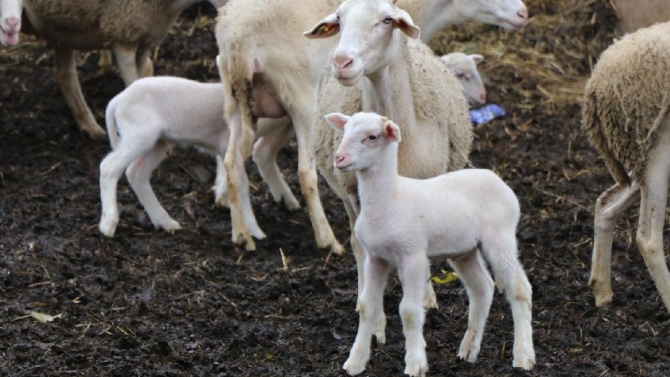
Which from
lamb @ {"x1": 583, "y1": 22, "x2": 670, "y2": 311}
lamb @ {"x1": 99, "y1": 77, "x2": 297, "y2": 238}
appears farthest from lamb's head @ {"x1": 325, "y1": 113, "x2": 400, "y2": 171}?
lamb @ {"x1": 99, "y1": 77, "x2": 297, "y2": 238}

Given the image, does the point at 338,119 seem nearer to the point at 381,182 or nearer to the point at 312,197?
the point at 381,182

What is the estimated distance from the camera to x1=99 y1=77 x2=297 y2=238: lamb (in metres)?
8.02

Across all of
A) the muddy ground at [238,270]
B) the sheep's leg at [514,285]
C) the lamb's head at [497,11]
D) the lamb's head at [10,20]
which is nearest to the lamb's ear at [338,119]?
the sheep's leg at [514,285]

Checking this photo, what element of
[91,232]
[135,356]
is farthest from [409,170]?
[91,232]

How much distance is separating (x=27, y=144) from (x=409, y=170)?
4741mm

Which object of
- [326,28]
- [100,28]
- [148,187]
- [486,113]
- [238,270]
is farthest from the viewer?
[486,113]

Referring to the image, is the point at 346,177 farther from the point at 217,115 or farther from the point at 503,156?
the point at 503,156

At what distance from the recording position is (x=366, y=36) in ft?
17.9

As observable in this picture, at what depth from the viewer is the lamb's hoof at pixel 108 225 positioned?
25.9 feet

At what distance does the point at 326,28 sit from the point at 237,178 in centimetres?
229

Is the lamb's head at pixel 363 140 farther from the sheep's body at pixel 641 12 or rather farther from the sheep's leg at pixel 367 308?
the sheep's body at pixel 641 12

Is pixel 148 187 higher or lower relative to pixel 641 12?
lower

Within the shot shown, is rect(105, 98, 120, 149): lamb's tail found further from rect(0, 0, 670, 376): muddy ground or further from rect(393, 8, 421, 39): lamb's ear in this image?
rect(393, 8, 421, 39): lamb's ear

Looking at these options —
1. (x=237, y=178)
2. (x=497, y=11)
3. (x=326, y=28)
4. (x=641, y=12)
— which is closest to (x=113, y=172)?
(x=237, y=178)
